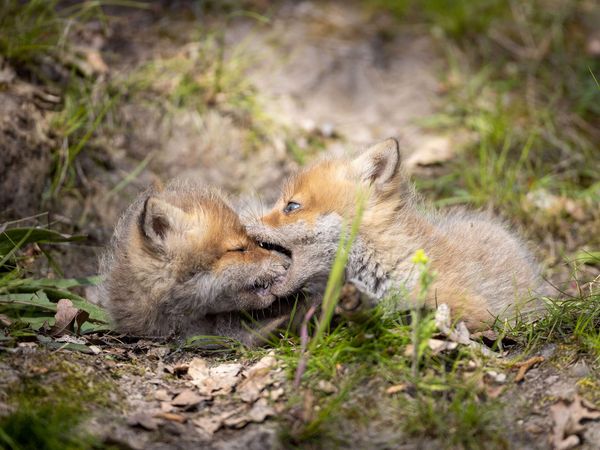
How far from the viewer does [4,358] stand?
3674 mm

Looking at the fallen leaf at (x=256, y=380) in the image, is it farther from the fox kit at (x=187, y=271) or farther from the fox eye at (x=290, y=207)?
the fox eye at (x=290, y=207)

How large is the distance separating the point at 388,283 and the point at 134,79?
3832 millimetres

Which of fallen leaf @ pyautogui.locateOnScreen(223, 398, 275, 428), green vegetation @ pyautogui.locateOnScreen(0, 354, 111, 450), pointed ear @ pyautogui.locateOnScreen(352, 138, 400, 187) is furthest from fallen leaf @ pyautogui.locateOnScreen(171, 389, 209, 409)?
pointed ear @ pyautogui.locateOnScreen(352, 138, 400, 187)

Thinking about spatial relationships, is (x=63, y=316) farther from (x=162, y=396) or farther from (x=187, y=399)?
(x=187, y=399)

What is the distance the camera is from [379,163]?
4.76 metres

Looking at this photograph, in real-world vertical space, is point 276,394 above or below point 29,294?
below

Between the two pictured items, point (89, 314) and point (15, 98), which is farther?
point (15, 98)

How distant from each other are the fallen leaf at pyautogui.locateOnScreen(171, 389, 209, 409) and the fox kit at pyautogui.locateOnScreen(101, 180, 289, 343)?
701mm

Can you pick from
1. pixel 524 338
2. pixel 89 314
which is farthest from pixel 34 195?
pixel 524 338

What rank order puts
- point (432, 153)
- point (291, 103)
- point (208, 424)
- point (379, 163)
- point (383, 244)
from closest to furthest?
point (208, 424) → point (383, 244) → point (379, 163) → point (432, 153) → point (291, 103)

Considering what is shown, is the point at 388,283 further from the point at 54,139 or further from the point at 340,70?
the point at 340,70

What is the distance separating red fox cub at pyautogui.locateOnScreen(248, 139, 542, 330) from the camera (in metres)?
4.38

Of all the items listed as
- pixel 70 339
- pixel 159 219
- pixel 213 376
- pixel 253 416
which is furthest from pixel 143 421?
pixel 159 219

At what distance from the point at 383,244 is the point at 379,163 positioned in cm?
64
